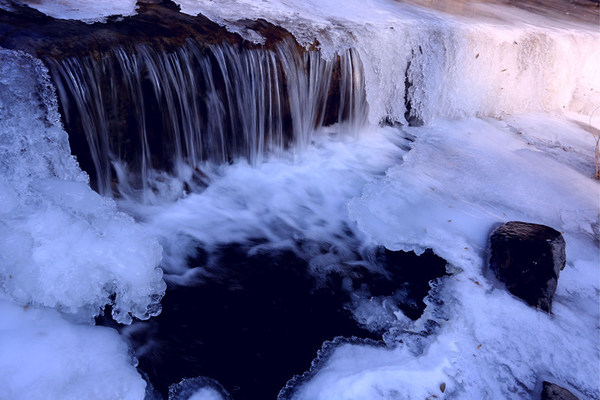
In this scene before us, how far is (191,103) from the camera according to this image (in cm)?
398

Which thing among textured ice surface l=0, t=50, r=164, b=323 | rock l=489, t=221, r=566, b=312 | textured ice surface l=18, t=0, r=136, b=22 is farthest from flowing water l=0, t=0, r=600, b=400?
textured ice surface l=18, t=0, r=136, b=22

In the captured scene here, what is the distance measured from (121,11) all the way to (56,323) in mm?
2976

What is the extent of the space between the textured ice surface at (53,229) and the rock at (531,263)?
249 cm

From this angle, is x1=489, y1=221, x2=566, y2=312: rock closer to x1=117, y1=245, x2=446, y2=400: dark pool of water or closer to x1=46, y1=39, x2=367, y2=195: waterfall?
x1=117, y1=245, x2=446, y2=400: dark pool of water

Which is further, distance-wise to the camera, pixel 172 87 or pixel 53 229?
pixel 172 87

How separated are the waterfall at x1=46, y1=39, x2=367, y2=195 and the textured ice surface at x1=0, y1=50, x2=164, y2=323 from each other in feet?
0.84

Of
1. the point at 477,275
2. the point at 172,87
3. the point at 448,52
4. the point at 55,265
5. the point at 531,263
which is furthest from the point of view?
the point at 448,52

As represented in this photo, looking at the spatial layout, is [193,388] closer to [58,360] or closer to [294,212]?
[58,360]

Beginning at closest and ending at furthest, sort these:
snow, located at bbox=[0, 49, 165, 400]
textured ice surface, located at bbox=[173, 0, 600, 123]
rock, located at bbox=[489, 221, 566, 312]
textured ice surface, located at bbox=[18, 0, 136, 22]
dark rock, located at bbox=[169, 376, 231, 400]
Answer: snow, located at bbox=[0, 49, 165, 400] < dark rock, located at bbox=[169, 376, 231, 400] < rock, located at bbox=[489, 221, 566, 312] < textured ice surface, located at bbox=[18, 0, 136, 22] < textured ice surface, located at bbox=[173, 0, 600, 123]

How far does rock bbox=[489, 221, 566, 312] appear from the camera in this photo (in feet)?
10.4

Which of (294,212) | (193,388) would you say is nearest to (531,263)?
(294,212)

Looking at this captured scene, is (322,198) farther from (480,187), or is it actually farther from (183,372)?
(183,372)

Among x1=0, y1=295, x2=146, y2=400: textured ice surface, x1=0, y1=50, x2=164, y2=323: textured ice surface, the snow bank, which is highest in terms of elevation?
x1=0, y1=50, x2=164, y2=323: textured ice surface

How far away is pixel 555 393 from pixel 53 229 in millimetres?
3047
